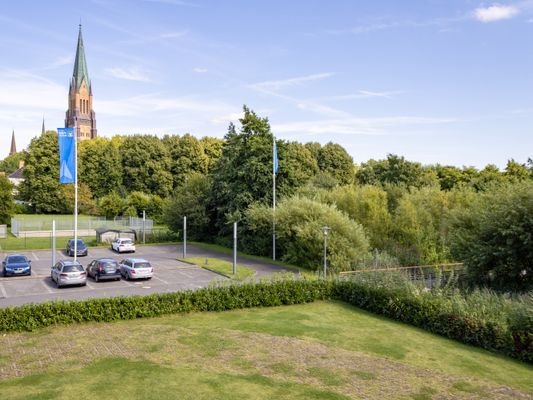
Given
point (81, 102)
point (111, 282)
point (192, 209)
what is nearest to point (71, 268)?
point (111, 282)

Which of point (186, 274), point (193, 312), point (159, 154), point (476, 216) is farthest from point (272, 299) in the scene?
point (159, 154)

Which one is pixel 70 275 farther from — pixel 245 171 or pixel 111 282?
pixel 245 171

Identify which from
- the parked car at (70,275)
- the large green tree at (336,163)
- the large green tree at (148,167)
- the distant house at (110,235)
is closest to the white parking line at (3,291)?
the parked car at (70,275)

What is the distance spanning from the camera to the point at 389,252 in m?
36.3

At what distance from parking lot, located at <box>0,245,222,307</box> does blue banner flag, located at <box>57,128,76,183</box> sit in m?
6.29

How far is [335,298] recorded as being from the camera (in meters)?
24.2

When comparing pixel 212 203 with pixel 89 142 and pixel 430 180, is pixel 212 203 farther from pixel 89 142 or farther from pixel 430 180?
pixel 89 142

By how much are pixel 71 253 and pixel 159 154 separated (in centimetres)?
4258

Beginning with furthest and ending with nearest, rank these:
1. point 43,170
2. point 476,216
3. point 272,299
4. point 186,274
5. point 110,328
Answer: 1. point 43,170
2. point 186,274
3. point 476,216
4. point 272,299
5. point 110,328

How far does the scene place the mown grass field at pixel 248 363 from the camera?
40.4 feet

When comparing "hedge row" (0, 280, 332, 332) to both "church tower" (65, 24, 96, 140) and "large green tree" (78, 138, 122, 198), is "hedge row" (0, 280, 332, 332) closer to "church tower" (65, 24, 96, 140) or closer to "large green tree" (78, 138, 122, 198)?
A: "large green tree" (78, 138, 122, 198)

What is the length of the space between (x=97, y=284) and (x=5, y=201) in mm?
39178

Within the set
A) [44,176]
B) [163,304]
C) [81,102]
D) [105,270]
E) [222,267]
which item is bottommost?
[222,267]

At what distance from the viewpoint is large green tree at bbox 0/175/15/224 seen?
5766cm
